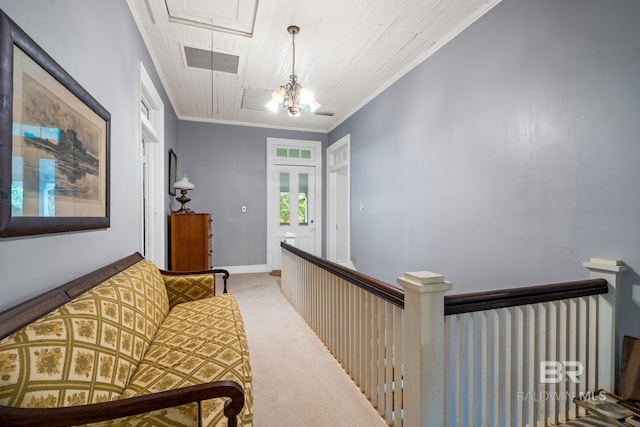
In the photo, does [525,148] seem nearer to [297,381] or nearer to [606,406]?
[606,406]

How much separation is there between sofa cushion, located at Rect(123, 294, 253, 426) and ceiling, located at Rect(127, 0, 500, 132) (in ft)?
8.39

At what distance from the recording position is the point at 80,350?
1.02 metres

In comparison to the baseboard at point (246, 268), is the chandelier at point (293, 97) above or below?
above

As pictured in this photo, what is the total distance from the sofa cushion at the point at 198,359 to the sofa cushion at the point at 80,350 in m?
0.08

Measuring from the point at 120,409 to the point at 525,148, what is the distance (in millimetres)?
2669

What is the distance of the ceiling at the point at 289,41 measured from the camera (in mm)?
2420

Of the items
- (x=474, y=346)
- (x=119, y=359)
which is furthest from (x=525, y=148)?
(x=119, y=359)

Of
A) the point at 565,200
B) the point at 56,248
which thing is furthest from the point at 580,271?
the point at 56,248

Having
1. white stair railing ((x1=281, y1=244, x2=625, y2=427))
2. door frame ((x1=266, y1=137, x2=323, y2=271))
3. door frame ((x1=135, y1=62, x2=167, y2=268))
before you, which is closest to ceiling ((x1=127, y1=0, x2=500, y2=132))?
door frame ((x1=135, y1=62, x2=167, y2=268))

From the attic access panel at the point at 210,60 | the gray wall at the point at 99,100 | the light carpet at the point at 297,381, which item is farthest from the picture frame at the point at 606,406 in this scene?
the attic access panel at the point at 210,60

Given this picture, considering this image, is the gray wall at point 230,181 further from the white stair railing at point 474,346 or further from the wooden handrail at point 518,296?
the wooden handrail at point 518,296

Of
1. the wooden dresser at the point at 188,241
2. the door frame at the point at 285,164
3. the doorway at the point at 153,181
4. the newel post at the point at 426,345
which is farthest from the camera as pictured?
the door frame at the point at 285,164

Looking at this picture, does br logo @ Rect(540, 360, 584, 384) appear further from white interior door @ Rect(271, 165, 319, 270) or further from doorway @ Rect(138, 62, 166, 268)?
white interior door @ Rect(271, 165, 319, 270)

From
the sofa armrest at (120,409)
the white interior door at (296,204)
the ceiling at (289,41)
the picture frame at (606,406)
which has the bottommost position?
the picture frame at (606,406)
